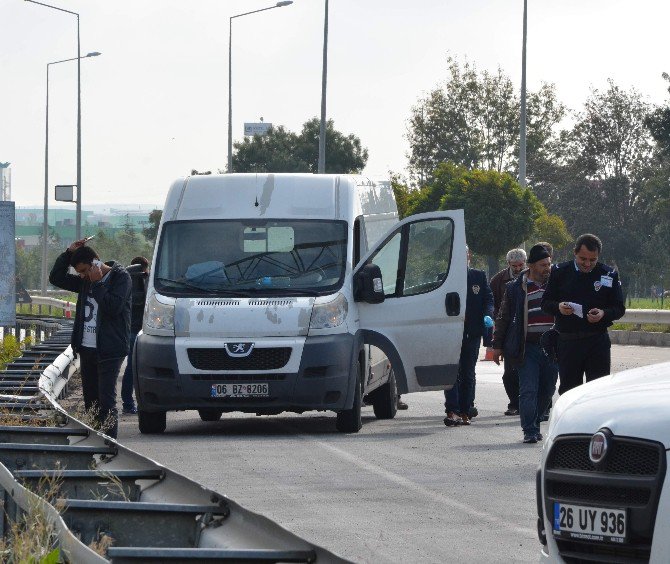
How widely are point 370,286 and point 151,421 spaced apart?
7.87 ft

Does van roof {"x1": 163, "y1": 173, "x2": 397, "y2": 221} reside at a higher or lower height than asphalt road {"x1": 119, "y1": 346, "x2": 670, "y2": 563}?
higher

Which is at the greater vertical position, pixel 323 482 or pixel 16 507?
pixel 16 507

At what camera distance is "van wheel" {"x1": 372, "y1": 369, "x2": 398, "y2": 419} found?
17594 millimetres

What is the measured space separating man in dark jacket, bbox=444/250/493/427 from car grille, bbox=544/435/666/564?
10606 mm

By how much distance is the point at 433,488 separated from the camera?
37.0 feet

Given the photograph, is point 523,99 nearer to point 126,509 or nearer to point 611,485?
point 611,485

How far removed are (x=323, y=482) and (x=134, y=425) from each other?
226 inches

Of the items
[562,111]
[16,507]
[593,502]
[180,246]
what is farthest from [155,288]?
[562,111]

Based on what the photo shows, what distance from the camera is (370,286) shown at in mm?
15508

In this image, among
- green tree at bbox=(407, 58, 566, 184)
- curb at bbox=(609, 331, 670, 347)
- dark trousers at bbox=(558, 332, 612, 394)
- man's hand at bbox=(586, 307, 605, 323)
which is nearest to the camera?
man's hand at bbox=(586, 307, 605, 323)

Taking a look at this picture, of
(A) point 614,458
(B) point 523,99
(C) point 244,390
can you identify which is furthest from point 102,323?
(B) point 523,99

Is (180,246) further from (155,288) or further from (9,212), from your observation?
(9,212)

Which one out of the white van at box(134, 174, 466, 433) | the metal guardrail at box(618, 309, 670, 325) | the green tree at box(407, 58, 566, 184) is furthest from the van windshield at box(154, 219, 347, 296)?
the green tree at box(407, 58, 566, 184)

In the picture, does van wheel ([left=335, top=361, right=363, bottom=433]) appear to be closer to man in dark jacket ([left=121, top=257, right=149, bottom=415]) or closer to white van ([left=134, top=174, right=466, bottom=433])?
white van ([left=134, top=174, right=466, bottom=433])
